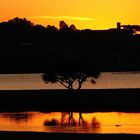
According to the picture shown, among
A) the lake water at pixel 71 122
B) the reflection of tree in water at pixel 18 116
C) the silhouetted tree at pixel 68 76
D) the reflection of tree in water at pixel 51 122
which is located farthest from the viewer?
the silhouetted tree at pixel 68 76

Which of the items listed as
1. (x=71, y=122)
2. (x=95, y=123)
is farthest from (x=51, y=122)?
(x=95, y=123)

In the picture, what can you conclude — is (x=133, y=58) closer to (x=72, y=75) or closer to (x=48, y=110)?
(x=72, y=75)

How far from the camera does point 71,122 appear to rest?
37344 millimetres

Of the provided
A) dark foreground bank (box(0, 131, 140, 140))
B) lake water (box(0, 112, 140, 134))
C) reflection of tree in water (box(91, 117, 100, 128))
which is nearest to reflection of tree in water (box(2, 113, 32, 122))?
lake water (box(0, 112, 140, 134))

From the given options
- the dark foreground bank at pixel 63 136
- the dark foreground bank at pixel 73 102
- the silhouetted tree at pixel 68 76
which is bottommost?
the dark foreground bank at pixel 63 136

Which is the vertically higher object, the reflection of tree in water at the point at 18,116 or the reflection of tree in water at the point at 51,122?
the reflection of tree in water at the point at 18,116

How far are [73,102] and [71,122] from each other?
33.4 ft

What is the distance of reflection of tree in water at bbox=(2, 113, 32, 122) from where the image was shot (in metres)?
39.0

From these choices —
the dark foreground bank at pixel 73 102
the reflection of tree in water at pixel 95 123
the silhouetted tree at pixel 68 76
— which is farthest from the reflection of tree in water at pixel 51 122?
the silhouetted tree at pixel 68 76

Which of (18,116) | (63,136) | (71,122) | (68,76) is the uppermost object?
(68,76)

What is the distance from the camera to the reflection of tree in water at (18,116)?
39.0 meters

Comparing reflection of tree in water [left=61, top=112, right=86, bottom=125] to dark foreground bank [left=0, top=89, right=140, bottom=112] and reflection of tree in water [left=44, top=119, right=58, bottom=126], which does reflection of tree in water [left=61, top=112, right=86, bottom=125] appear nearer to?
reflection of tree in water [left=44, top=119, right=58, bottom=126]

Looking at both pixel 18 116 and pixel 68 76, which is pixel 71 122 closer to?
pixel 18 116

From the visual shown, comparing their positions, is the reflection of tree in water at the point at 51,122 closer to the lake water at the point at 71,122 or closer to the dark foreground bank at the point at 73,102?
the lake water at the point at 71,122
